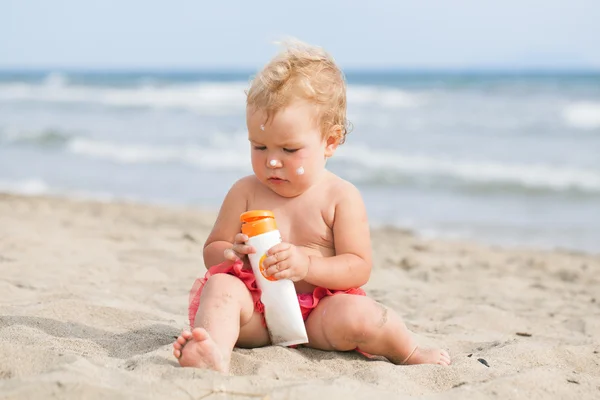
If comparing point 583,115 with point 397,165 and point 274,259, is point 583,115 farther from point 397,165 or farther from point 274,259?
point 274,259

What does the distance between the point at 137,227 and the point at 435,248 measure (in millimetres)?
2644

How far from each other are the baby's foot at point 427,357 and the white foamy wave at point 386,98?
18.0 meters

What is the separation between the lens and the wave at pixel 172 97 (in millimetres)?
22562

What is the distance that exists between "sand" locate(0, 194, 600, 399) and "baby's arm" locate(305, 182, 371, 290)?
0.33 meters

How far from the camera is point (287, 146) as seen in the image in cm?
286

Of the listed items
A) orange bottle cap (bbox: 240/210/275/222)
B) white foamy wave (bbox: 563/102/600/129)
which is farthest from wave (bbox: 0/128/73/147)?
orange bottle cap (bbox: 240/210/275/222)

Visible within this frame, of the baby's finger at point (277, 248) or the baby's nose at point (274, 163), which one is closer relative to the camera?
the baby's finger at point (277, 248)

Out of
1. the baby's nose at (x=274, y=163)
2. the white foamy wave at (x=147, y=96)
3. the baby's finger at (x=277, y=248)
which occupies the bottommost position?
the white foamy wave at (x=147, y=96)

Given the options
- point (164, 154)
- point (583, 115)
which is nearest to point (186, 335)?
point (164, 154)

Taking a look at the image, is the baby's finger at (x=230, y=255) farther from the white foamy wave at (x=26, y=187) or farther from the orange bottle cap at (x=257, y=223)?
the white foamy wave at (x=26, y=187)

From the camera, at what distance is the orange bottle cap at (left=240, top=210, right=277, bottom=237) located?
8.94ft

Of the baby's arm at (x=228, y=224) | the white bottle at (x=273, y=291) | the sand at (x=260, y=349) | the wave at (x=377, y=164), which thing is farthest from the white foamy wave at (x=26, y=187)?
the white bottle at (x=273, y=291)

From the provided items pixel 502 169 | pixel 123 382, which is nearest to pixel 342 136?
pixel 123 382

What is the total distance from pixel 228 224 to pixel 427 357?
97 cm
